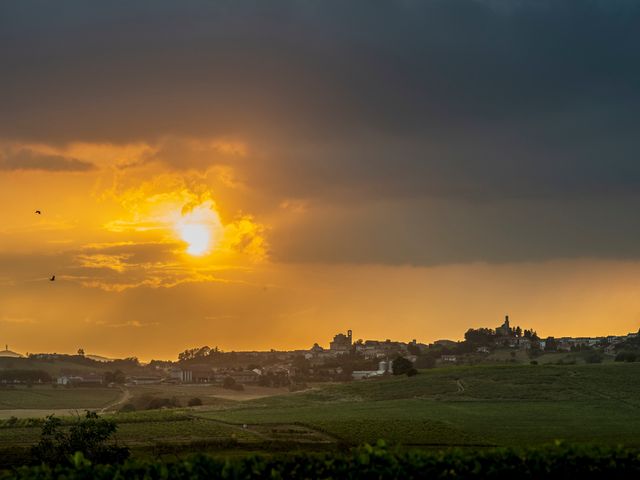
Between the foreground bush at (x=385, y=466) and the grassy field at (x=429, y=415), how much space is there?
1687 inches

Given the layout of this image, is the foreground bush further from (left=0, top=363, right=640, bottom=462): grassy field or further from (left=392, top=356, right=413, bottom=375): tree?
(left=392, top=356, right=413, bottom=375): tree

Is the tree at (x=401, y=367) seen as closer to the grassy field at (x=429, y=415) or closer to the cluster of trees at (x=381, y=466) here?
the grassy field at (x=429, y=415)

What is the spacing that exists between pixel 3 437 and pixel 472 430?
43.4 metres

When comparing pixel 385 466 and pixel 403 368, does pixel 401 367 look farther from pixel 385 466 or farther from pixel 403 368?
pixel 385 466

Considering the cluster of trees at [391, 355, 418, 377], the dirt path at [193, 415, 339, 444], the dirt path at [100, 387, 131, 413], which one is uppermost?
the cluster of trees at [391, 355, 418, 377]

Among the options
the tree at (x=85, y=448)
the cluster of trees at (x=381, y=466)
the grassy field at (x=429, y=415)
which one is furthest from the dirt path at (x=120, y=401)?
the cluster of trees at (x=381, y=466)

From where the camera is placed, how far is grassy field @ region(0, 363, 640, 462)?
8125 centimetres

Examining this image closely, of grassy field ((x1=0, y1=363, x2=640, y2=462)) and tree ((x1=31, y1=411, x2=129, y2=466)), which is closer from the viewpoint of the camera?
tree ((x1=31, y1=411, x2=129, y2=466))

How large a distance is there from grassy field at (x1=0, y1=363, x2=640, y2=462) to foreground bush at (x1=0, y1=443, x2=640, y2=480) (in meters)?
42.8

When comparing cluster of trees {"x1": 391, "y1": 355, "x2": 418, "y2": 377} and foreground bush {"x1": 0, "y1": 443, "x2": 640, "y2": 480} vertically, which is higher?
cluster of trees {"x1": 391, "y1": 355, "x2": 418, "y2": 377}

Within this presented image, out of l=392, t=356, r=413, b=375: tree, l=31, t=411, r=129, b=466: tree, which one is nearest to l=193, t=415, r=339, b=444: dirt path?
l=31, t=411, r=129, b=466: tree

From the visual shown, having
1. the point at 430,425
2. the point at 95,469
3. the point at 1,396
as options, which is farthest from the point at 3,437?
the point at 1,396

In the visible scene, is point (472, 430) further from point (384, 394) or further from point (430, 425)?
point (384, 394)

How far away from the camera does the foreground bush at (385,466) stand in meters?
28.3
